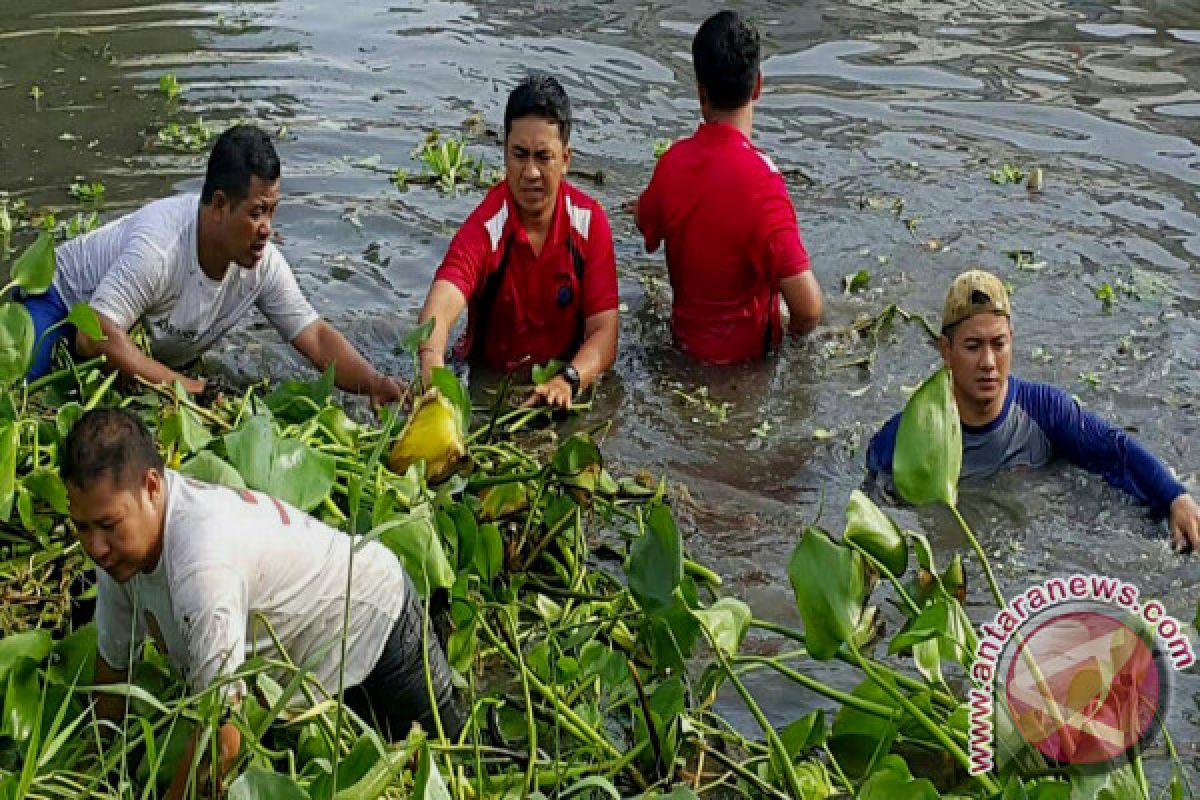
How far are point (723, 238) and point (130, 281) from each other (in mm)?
2154

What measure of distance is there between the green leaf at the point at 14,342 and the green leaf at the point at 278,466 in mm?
689

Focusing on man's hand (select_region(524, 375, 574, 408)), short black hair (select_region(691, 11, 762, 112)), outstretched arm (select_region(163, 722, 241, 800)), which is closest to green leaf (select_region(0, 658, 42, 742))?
outstretched arm (select_region(163, 722, 241, 800))

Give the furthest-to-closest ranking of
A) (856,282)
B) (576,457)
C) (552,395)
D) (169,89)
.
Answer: (169,89) → (856,282) → (552,395) → (576,457)

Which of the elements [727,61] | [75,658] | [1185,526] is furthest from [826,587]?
[727,61]

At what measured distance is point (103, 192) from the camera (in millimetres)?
7457

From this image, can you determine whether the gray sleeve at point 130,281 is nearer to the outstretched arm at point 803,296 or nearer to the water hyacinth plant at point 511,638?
the water hyacinth plant at point 511,638

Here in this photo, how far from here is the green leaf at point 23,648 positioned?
3607mm

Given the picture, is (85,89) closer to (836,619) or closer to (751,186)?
(751,186)

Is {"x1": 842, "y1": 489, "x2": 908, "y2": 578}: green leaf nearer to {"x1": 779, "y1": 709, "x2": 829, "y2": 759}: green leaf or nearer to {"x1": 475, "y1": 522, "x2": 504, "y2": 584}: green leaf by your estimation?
{"x1": 779, "y1": 709, "x2": 829, "y2": 759}: green leaf

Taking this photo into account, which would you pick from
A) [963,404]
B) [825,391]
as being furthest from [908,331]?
[963,404]

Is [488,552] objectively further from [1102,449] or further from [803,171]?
[803,171]

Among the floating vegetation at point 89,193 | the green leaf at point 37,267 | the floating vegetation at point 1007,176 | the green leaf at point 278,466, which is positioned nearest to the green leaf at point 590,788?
the green leaf at point 278,466

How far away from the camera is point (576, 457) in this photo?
4457 millimetres

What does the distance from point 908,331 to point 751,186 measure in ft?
3.43
